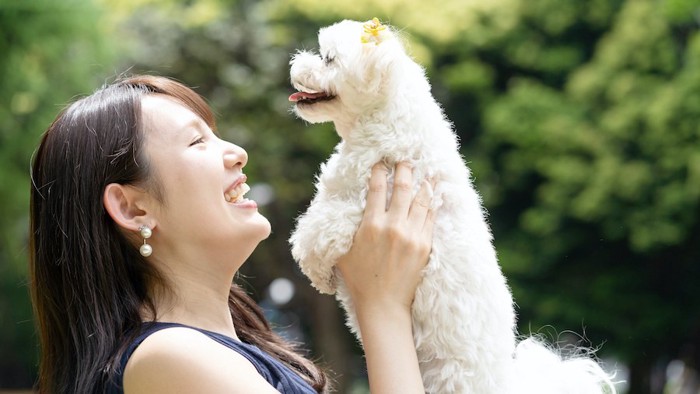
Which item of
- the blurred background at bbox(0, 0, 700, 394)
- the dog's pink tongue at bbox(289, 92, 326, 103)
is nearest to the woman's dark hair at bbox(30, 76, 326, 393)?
the dog's pink tongue at bbox(289, 92, 326, 103)

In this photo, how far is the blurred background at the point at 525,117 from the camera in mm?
8086

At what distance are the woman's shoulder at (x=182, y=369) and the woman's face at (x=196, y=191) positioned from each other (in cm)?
19

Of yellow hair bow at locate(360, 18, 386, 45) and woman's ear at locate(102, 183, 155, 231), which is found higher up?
yellow hair bow at locate(360, 18, 386, 45)

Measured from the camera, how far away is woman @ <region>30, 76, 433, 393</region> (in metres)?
1.53

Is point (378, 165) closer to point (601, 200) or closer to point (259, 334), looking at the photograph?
point (259, 334)

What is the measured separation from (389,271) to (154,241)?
429 mm

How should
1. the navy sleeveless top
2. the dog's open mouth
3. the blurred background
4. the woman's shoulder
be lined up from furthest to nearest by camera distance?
the blurred background
the dog's open mouth
the navy sleeveless top
the woman's shoulder

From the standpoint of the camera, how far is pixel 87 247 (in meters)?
1.54

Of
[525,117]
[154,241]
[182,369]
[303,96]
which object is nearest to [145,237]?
[154,241]

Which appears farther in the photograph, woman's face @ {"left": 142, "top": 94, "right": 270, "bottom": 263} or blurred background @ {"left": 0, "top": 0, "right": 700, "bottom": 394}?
blurred background @ {"left": 0, "top": 0, "right": 700, "bottom": 394}

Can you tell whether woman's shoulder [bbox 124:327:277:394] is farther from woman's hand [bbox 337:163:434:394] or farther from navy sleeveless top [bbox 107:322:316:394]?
woman's hand [bbox 337:163:434:394]

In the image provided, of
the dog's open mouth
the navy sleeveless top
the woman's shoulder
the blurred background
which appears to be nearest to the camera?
the woman's shoulder

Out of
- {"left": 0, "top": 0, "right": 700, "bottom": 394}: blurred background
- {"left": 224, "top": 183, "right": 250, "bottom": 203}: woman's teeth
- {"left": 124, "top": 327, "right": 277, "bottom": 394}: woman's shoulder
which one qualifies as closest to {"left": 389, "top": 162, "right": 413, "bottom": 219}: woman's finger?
{"left": 224, "top": 183, "right": 250, "bottom": 203}: woman's teeth

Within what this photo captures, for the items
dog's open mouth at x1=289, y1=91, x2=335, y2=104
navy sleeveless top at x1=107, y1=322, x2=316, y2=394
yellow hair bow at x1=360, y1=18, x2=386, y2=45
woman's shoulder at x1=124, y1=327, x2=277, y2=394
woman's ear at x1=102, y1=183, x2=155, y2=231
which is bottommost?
woman's shoulder at x1=124, y1=327, x2=277, y2=394
